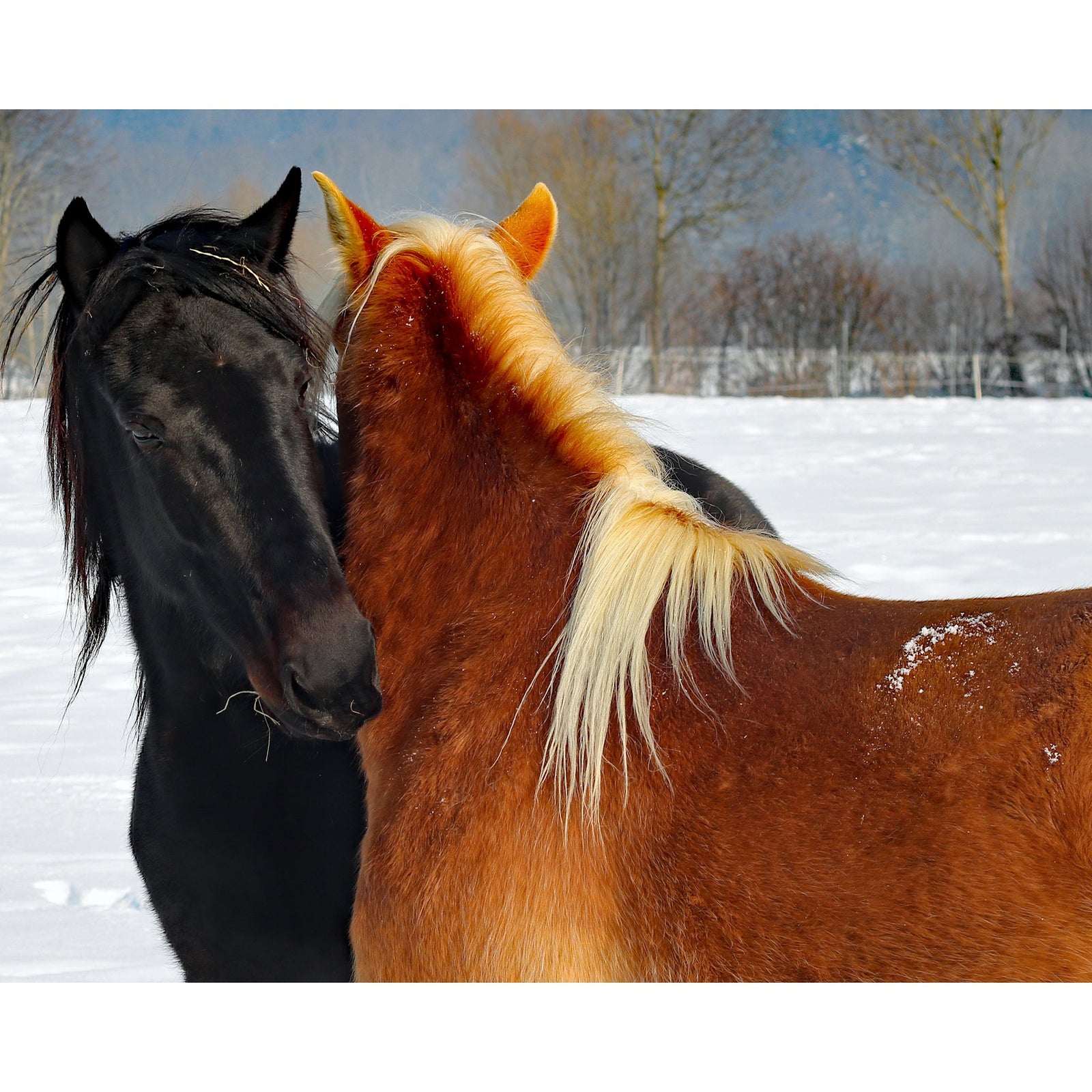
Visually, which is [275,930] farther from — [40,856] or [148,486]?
[40,856]

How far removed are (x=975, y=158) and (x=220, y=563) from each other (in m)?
22.1

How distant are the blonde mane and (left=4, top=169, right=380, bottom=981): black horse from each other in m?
0.33

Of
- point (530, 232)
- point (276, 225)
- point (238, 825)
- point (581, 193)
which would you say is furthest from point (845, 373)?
point (238, 825)

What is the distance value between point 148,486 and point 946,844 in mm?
1539

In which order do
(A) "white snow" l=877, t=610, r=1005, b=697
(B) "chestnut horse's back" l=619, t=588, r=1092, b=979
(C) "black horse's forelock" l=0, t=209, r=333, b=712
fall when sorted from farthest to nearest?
(C) "black horse's forelock" l=0, t=209, r=333, b=712 → (A) "white snow" l=877, t=610, r=1005, b=697 → (B) "chestnut horse's back" l=619, t=588, r=1092, b=979

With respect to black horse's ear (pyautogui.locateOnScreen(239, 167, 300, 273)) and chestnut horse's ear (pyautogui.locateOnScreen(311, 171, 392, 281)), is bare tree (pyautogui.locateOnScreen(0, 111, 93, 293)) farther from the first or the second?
chestnut horse's ear (pyautogui.locateOnScreen(311, 171, 392, 281))

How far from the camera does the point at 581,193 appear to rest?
18.3 meters

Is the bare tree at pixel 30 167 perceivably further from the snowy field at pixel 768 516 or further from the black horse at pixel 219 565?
the black horse at pixel 219 565

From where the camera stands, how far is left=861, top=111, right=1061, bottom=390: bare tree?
1923 centimetres

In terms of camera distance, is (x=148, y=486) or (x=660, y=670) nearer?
(x=660, y=670)

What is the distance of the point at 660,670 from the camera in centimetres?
165

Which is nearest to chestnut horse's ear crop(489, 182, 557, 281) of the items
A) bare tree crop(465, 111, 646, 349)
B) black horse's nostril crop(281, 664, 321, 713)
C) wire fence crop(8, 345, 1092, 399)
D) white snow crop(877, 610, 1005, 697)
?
black horse's nostril crop(281, 664, 321, 713)

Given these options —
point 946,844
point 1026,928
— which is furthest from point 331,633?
point 1026,928

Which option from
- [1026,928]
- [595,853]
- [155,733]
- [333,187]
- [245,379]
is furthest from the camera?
[155,733]
